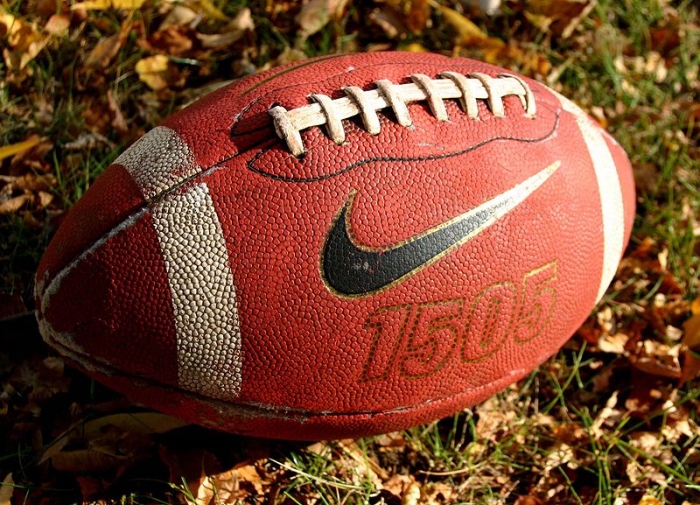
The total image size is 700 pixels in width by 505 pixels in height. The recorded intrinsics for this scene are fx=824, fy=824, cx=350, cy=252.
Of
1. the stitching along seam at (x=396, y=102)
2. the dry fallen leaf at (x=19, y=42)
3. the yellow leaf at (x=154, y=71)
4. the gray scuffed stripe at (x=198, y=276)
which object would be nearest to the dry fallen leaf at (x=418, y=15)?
the yellow leaf at (x=154, y=71)

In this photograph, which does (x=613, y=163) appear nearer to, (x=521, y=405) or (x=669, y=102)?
(x=521, y=405)

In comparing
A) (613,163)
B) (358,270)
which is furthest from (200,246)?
(613,163)

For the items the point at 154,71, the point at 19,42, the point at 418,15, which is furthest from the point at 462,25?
the point at 19,42

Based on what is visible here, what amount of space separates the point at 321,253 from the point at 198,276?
10.9 inches

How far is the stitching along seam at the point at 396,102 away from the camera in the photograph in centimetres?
189

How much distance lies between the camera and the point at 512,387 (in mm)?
2660

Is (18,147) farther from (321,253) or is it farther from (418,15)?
(418,15)

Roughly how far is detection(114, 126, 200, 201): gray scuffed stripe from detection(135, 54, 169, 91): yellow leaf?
3.51 ft

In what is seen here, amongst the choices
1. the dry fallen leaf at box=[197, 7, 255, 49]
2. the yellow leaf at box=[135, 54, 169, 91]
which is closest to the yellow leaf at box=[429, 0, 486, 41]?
the dry fallen leaf at box=[197, 7, 255, 49]

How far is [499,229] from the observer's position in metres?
1.96

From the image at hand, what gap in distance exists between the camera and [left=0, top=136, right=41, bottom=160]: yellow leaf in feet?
8.82

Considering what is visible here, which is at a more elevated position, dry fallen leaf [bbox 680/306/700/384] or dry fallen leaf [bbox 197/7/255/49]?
dry fallen leaf [bbox 197/7/255/49]

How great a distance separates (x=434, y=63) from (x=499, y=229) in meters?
0.52

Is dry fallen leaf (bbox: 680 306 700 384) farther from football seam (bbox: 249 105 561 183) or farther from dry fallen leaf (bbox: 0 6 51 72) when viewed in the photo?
dry fallen leaf (bbox: 0 6 51 72)
